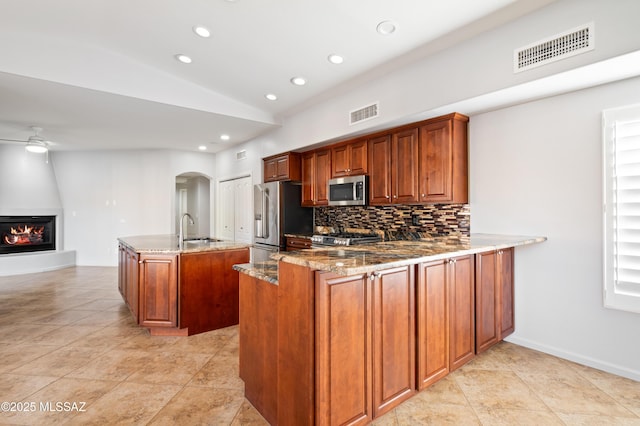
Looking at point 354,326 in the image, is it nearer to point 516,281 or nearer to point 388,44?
point 516,281

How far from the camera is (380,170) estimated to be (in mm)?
3986

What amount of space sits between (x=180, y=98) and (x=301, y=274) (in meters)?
3.78

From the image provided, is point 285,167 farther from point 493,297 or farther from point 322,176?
point 493,297

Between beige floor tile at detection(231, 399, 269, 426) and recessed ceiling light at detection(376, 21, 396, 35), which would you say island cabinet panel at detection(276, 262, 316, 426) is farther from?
recessed ceiling light at detection(376, 21, 396, 35)

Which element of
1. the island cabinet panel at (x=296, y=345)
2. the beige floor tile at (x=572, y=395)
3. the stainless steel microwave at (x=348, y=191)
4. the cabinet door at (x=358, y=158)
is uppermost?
the cabinet door at (x=358, y=158)

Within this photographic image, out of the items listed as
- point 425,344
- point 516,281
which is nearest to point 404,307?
point 425,344

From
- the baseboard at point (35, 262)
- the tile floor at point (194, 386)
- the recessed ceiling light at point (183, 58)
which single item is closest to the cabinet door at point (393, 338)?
the tile floor at point (194, 386)

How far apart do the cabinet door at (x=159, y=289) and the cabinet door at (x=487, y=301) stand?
2747 millimetres

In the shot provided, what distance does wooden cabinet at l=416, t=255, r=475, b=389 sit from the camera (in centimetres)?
207

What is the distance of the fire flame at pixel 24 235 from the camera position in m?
6.81

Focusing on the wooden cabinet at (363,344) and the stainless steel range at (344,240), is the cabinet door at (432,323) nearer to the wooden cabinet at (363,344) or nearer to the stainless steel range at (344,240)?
the wooden cabinet at (363,344)

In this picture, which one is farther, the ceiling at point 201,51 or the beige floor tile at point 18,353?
the ceiling at point 201,51

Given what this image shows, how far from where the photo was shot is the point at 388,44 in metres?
3.09

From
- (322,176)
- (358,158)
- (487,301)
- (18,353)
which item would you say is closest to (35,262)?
(18,353)
